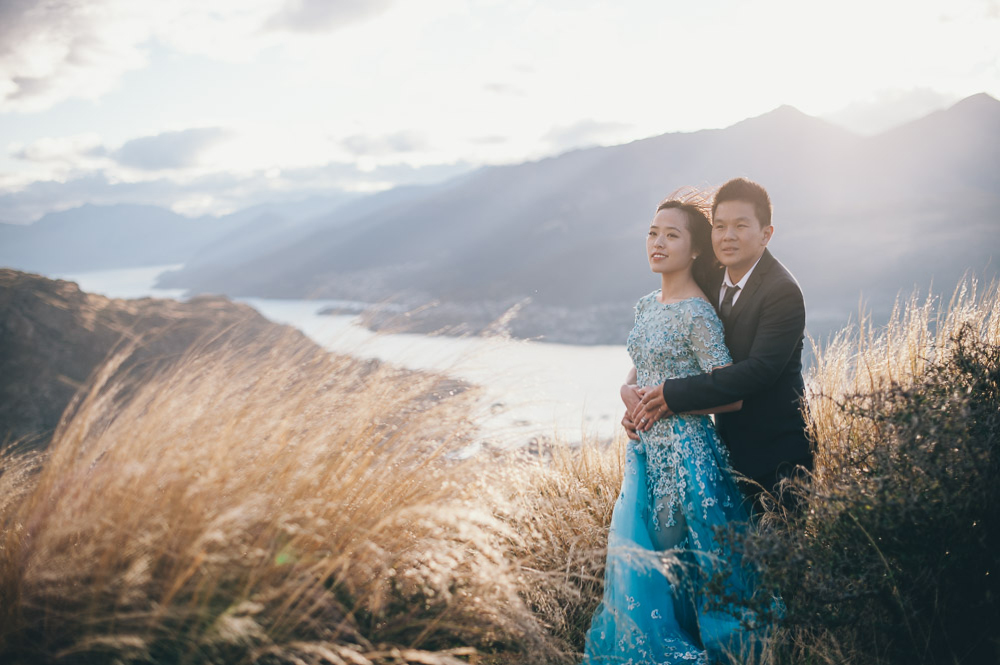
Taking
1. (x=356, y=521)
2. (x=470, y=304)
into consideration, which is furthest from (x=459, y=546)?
(x=470, y=304)

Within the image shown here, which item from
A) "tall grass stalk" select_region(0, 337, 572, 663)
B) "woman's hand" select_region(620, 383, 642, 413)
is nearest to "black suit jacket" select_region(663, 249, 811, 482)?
"woman's hand" select_region(620, 383, 642, 413)

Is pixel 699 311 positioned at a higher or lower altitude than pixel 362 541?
higher

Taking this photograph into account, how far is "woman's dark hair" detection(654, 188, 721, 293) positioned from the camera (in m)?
2.63

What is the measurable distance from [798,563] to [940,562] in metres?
0.46

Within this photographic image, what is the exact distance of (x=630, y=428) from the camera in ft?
8.82

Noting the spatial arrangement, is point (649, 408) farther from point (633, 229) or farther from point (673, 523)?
point (633, 229)

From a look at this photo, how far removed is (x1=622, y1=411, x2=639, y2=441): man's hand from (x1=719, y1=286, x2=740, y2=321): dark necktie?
2.10ft

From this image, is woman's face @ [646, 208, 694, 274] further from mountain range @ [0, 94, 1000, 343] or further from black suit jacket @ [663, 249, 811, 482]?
mountain range @ [0, 94, 1000, 343]

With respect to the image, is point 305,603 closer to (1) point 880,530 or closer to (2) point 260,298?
(1) point 880,530

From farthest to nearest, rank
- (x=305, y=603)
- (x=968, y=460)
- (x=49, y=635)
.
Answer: (x=968, y=460)
(x=305, y=603)
(x=49, y=635)

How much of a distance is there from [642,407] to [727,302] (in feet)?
2.04

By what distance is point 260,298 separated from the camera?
12900cm

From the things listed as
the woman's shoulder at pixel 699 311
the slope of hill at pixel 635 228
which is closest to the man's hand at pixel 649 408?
the woman's shoulder at pixel 699 311

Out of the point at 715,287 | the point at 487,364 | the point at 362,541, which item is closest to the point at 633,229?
the point at 715,287
